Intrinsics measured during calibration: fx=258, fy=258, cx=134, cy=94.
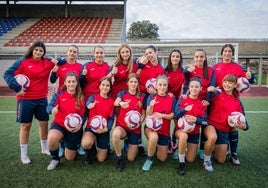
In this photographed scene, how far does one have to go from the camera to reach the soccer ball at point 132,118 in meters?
3.66

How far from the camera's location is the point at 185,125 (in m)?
3.55

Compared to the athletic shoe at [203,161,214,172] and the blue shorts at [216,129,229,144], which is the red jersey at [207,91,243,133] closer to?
the blue shorts at [216,129,229,144]

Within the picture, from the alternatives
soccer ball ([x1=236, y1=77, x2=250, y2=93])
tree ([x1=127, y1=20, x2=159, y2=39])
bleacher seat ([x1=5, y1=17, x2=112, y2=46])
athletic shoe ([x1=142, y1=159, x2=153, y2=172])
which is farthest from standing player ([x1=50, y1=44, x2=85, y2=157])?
tree ([x1=127, y1=20, x2=159, y2=39])

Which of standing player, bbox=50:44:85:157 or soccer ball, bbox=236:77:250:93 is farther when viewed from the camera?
standing player, bbox=50:44:85:157

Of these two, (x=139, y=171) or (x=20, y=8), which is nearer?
(x=139, y=171)

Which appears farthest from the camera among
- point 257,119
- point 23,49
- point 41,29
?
point 41,29

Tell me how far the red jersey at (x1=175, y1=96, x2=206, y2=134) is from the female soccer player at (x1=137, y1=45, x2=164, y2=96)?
67 cm

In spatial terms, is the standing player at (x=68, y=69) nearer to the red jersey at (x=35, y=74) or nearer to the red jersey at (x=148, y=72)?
the red jersey at (x=35, y=74)

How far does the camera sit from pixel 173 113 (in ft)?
12.3

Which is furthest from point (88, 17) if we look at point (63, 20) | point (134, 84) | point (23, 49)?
point (134, 84)

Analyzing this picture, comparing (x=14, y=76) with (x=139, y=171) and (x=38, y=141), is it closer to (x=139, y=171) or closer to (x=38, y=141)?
(x=38, y=141)

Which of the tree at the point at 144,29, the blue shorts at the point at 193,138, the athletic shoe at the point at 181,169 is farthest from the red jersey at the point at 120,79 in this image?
the tree at the point at 144,29

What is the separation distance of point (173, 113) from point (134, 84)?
710 mm

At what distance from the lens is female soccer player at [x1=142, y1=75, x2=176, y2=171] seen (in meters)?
3.65
